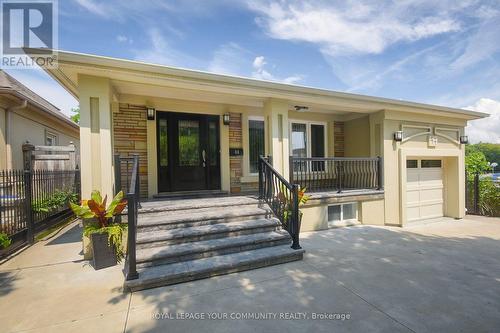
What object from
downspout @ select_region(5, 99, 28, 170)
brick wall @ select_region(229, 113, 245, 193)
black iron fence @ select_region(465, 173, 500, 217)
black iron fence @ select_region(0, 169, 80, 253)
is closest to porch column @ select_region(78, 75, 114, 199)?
black iron fence @ select_region(0, 169, 80, 253)

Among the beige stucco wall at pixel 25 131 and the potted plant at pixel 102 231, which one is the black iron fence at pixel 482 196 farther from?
the beige stucco wall at pixel 25 131

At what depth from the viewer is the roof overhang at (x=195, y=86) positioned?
3.46 metres

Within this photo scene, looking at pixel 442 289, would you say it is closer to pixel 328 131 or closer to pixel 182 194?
pixel 182 194

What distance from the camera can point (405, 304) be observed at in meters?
2.31

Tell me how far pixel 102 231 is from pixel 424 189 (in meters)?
8.29

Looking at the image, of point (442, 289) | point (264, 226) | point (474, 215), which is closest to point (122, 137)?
point (264, 226)

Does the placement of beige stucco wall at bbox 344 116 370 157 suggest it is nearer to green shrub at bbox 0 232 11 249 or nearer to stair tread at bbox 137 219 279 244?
stair tread at bbox 137 219 279 244

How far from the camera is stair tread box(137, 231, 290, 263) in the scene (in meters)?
3.03

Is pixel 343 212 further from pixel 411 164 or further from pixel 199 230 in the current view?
pixel 199 230

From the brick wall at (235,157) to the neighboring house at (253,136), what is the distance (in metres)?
0.03

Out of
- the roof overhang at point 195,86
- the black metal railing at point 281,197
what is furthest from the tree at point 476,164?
the black metal railing at point 281,197

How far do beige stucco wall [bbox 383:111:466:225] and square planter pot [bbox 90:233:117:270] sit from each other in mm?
6254

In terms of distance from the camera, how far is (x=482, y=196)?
7.76 m

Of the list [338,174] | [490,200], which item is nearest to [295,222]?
[338,174]
